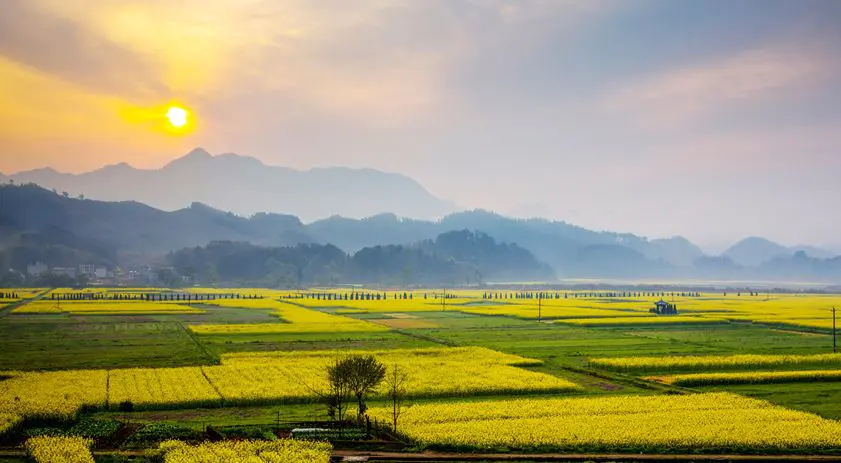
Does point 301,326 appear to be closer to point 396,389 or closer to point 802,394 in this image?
point 396,389

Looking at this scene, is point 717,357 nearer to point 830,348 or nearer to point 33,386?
point 830,348

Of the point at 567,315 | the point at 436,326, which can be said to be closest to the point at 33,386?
the point at 436,326

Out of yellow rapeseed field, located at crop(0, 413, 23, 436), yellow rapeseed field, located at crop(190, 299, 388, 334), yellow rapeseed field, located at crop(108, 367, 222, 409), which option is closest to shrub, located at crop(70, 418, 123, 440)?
yellow rapeseed field, located at crop(0, 413, 23, 436)

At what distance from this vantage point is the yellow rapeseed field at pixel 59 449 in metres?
20.0

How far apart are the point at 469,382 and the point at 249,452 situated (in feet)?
46.0

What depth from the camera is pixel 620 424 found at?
2420 centimetres

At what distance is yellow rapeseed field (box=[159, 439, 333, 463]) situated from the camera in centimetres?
1980

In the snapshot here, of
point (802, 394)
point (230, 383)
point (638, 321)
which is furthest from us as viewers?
point (638, 321)

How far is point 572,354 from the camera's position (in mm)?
44031

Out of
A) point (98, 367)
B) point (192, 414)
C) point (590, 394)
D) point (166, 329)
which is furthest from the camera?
point (166, 329)

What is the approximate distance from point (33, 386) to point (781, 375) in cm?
3188

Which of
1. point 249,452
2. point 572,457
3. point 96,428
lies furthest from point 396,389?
point 96,428

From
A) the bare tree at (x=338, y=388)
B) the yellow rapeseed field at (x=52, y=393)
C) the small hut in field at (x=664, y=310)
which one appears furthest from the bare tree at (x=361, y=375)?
the small hut in field at (x=664, y=310)

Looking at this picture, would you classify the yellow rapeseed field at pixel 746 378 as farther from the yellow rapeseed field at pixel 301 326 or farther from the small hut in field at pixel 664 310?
the small hut in field at pixel 664 310
